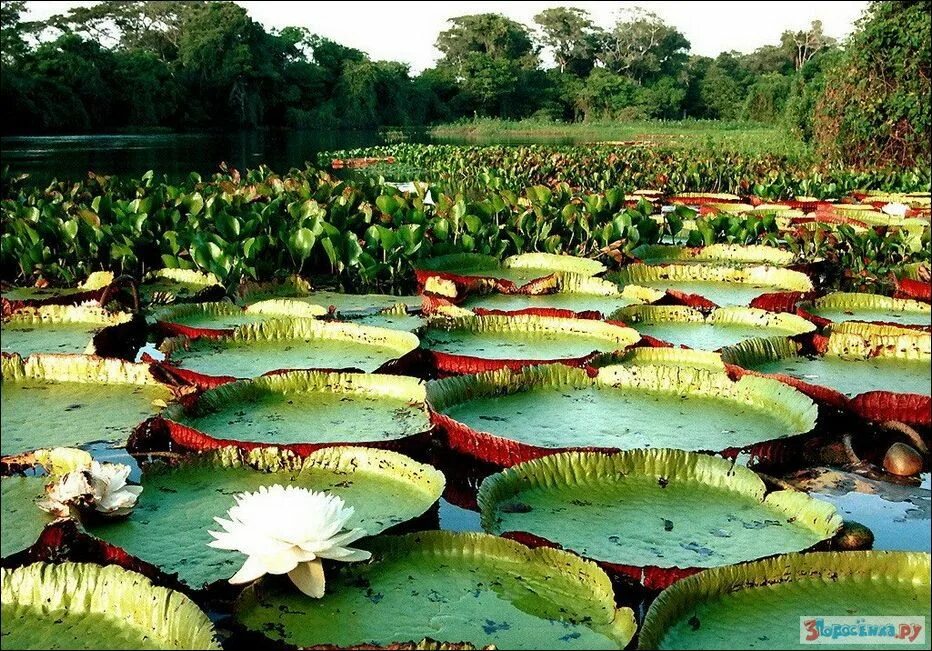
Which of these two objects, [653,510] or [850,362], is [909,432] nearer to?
[850,362]

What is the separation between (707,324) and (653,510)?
220 cm

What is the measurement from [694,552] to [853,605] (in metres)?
0.38

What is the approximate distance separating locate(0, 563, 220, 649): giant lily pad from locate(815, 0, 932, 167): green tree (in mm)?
11537

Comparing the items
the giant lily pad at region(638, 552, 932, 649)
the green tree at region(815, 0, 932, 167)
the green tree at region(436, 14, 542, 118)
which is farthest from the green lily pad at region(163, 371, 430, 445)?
the green tree at region(436, 14, 542, 118)

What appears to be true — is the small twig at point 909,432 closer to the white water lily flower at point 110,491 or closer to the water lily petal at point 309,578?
the water lily petal at point 309,578

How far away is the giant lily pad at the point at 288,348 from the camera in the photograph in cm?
360

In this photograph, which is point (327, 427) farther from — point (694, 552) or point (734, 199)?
point (734, 199)

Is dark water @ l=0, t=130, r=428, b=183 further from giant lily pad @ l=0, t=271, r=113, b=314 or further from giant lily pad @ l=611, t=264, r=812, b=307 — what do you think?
giant lily pad @ l=611, t=264, r=812, b=307

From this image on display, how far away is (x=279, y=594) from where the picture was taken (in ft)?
5.78

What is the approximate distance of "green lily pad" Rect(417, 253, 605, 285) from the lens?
5.79 meters

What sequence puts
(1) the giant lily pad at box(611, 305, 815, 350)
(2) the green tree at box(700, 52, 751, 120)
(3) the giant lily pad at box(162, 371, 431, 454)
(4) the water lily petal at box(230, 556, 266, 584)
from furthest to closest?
(2) the green tree at box(700, 52, 751, 120), (1) the giant lily pad at box(611, 305, 815, 350), (3) the giant lily pad at box(162, 371, 431, 454), (4) the water lily petal at box(230, 556, 266, 584)

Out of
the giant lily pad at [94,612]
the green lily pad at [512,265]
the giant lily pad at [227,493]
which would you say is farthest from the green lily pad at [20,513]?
the green lily pad at [512,265]

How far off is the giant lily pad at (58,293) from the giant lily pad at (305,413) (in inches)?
72.6

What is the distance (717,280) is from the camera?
5.54 metres
